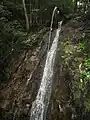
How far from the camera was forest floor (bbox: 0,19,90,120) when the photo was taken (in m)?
6.23

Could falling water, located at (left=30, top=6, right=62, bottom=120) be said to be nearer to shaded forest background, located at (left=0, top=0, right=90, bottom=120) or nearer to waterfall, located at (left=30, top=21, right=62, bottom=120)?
waterfall, located at (left=30, top=21, right=62, bottom=120)

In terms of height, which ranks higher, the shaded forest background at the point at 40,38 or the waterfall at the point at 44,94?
the shaded forest background at the point at 40,38

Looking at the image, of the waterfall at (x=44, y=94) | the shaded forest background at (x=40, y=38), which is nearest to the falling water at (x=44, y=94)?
the waterfall at (x=44, y=94)

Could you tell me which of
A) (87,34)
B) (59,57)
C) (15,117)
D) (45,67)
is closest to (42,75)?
(45,67)

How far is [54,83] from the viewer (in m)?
7.01

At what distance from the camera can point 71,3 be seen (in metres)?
12.6

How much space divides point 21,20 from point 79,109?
7129 millimetres

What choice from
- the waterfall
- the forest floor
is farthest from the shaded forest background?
the waterfall

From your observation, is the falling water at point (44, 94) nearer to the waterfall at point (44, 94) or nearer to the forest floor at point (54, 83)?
the waterfall at point (44, 94)

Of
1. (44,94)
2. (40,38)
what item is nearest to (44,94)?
(44,94)

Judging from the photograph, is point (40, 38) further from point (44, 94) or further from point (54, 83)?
point (44, 94)

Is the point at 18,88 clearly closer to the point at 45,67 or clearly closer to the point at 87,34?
the point at 45,67

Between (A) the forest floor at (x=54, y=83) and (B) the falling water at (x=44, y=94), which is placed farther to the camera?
(B) the falling water at (x=44, y=94)

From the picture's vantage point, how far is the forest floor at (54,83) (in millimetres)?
6234
